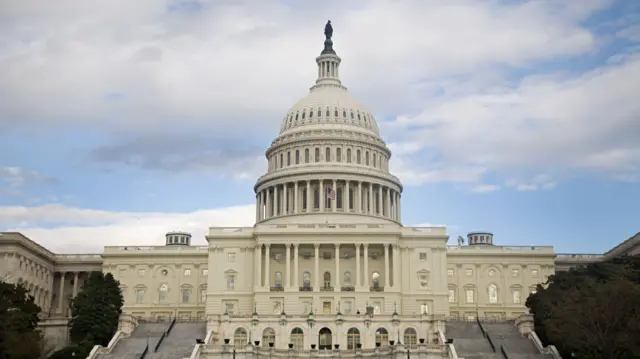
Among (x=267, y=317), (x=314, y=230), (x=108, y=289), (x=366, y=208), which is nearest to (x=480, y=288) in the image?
(x=366, y=208)

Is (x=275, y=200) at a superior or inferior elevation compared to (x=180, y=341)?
superior

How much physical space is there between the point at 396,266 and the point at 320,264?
31.1 feet

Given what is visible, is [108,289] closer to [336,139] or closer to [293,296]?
[293,296]

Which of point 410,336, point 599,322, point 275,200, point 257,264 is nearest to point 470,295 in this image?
point 275,200

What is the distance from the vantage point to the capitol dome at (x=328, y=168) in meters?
137

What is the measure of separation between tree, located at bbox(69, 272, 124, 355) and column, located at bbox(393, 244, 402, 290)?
33.2 m

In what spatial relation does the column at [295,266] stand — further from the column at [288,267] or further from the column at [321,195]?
the column at [321,195]

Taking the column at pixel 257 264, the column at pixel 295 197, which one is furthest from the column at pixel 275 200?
the column at pixel 257 264

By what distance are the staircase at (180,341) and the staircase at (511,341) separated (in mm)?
30288

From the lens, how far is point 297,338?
102938 millimetres

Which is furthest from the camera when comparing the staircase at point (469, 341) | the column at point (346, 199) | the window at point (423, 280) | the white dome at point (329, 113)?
the white dome at point (329, 113)

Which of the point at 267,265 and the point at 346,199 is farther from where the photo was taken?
the point at 346,199

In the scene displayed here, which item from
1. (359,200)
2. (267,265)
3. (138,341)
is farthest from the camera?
(359,200)

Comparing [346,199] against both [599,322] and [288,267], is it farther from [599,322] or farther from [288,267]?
[599,322]
